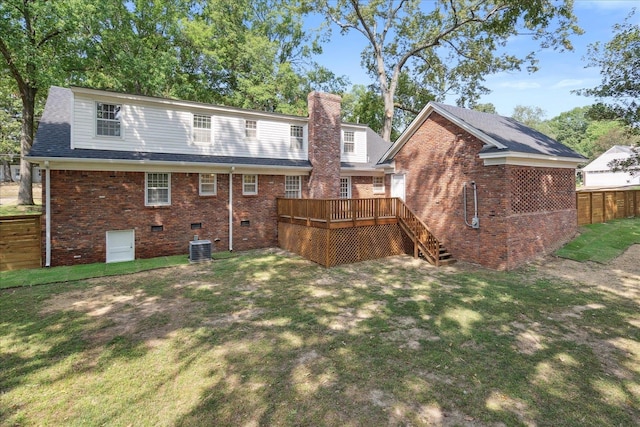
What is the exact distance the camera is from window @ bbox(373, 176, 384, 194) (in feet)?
58.3

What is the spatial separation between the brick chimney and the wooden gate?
10.1 metres

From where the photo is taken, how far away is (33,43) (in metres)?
16.6

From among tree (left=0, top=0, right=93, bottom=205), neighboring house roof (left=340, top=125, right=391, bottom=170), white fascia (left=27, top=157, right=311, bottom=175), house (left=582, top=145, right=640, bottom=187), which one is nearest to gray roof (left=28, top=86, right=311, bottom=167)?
white fascia (left=27, top=157, right=311, bottom=175)

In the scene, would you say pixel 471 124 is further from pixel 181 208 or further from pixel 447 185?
pixel 181 208

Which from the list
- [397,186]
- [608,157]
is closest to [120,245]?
[397,186]

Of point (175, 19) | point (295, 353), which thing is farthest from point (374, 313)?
point (175, 19)

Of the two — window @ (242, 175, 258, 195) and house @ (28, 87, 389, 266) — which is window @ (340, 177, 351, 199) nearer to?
house @ (28, 87, 389, 266)

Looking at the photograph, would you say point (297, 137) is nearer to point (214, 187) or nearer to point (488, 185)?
point (214, 187)

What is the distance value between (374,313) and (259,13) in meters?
31.2

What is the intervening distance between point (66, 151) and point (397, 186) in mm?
13027

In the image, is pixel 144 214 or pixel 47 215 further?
pixel 144 214

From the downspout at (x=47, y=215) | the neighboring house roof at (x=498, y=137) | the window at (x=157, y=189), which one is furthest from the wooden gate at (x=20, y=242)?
the neighboring house roof at (x=498, y=137)

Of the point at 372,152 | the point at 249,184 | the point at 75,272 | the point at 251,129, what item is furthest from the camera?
the point at 372,152

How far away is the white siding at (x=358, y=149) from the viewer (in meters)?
17.4
